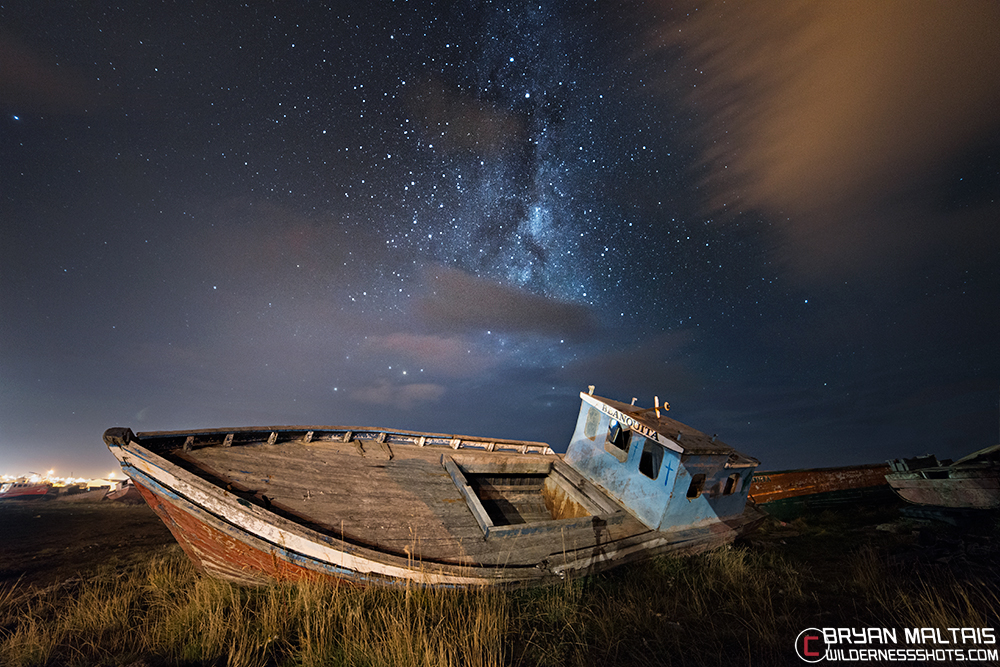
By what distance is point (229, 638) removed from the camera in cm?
440

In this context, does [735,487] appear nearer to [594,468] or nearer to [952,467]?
[594,468]

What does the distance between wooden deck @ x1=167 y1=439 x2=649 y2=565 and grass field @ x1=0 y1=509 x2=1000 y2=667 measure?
Answer: 2.01 feet

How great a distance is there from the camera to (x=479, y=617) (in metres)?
4.22

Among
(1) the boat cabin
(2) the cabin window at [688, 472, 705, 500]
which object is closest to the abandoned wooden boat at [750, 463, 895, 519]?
(1) the boat cabin

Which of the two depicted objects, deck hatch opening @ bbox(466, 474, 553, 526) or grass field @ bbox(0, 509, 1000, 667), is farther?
deck hatch opening @ bbox(466, 474, 553, 526)

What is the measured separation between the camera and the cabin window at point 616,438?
31.1ft

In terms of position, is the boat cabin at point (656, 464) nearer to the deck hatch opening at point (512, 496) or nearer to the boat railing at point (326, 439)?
the deck hatch opening at point (512, 496)

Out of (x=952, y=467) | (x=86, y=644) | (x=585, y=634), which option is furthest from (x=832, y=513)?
(x=86, y=644)

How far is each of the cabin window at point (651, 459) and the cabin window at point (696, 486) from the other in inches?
36.2

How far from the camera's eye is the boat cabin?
808 cm

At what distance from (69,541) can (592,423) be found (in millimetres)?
16402

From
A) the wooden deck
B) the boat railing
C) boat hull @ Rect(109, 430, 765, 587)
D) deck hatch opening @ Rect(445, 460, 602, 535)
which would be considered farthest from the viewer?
deck hatch opening @ Rect(445, 460, 602, 535)

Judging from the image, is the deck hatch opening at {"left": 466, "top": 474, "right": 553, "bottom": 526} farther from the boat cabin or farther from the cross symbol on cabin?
the cross symbol on cabin

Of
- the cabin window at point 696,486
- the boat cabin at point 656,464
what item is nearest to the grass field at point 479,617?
the boat cabin at point 656,464
